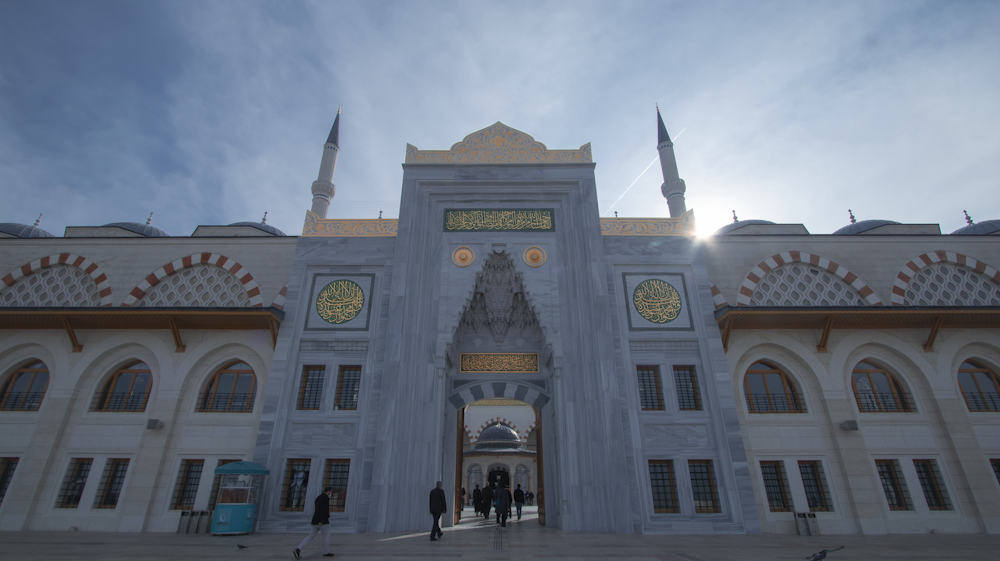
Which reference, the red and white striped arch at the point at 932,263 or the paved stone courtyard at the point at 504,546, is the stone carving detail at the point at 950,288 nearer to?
the red and white striped arch at the point at 932,263

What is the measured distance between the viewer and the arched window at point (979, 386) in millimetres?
10797

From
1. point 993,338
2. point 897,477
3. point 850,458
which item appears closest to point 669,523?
point 850,458

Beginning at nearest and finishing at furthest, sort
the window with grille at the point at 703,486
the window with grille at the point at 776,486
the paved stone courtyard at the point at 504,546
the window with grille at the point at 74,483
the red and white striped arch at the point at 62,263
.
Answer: the paved stone courtyard at the point at 504,546, the window with grille at the point at 703,486, the window with grille at the point at 776,486, the window with grille at the point at 74,483, the red and white striped arch at the point at 62,263

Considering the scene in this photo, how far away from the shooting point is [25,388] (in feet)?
36.5

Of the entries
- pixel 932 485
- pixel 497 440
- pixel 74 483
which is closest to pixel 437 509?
pixel 74 483

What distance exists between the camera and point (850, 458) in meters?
10.2

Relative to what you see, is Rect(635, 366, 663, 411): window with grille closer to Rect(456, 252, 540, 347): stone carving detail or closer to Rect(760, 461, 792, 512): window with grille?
Rect(760, 461, 792, 512): window with grille

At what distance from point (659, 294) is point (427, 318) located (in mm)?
5606

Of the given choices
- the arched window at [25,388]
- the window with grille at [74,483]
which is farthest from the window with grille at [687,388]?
the arched window at [25,388]

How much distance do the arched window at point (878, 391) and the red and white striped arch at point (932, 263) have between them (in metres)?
2.23

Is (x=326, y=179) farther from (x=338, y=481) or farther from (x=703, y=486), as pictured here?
(x=703, y=486)

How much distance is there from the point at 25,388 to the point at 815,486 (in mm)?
18102

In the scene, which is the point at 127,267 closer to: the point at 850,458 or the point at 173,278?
the point at 173,278

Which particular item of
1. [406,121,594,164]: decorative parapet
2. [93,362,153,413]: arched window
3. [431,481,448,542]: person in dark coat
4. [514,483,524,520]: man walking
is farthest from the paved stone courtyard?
[406,121,594,164]: decorative parapet
